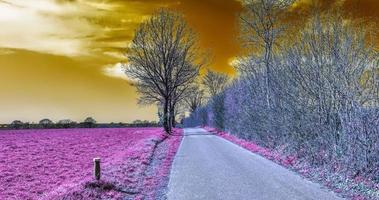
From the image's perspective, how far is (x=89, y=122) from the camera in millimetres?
92938

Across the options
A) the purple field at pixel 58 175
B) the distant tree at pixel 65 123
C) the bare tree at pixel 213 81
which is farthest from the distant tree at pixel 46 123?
the purple field at pixel 58 175

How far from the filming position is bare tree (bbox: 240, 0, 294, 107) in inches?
1145

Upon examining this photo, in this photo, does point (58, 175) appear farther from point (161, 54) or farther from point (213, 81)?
point (213, 81)

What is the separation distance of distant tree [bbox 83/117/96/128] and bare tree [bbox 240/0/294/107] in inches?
2658

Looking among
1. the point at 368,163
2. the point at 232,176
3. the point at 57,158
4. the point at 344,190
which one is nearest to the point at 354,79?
the point at 368,163

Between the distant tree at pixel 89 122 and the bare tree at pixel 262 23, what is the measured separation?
221ft

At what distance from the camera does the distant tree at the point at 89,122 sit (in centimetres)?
9125

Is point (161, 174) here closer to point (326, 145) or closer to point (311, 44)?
point (326, 145)

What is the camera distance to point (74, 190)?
12000 millimetres

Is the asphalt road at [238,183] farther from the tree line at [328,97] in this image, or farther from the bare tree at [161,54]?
the bare tree at [161,54]

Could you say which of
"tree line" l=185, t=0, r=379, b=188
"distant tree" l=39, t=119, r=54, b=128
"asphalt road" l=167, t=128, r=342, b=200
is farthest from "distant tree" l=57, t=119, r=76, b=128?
"asphalt road" l=167, t=128, r=342, b=200

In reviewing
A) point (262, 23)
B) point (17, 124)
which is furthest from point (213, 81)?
point (262, 23)

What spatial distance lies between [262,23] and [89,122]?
70317 mm

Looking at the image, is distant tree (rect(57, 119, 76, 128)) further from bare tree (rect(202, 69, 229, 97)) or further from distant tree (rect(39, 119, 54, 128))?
bare tree (rect(202, 69, 229, 97))
